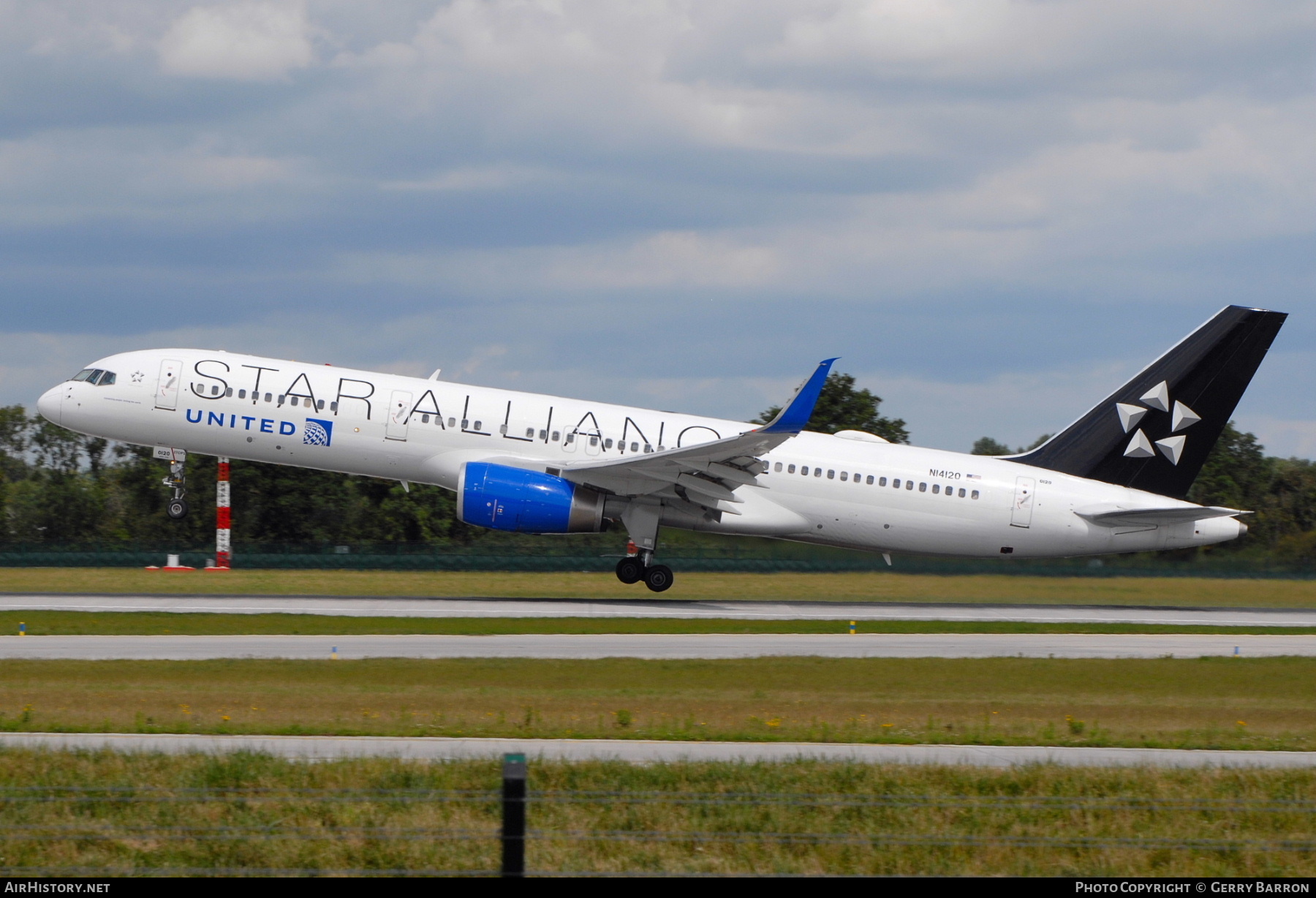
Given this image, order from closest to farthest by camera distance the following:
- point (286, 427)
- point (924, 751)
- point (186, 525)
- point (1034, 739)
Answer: point (924, 751) < point (1034, 739) < point (286, 427) < point (186, 525)

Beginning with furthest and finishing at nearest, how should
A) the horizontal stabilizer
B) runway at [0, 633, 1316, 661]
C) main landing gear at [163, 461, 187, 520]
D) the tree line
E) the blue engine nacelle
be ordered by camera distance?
1. the tree line
2. the horizontal stabilizer
3. main landing gear at [163, 461, 187, 520]
4. the blue engine nacelle
5. runway at [0, 633, 1316, 661]

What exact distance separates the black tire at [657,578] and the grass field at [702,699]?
10776mm

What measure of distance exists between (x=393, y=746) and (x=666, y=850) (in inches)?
187

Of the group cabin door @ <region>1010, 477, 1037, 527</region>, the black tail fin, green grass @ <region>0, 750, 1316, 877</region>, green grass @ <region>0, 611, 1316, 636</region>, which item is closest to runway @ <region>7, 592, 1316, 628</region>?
green grass @ <region>0, 611, 1316, 636</region>

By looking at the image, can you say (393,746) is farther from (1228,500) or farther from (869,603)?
(1228,500)

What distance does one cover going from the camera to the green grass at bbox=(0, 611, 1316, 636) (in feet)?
83.3

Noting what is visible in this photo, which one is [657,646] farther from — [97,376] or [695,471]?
[97,376]

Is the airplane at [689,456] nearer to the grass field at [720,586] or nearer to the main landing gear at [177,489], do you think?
the main landing gear at [177,489]

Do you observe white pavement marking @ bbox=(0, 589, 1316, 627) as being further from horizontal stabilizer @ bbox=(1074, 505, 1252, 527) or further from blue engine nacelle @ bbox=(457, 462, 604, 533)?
horizontal stabilizer @ bbox=(1074, 505, 1252, 527)

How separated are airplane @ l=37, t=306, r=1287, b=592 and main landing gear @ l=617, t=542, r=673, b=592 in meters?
0.04

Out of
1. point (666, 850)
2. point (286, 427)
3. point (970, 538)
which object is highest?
point (286, 427)

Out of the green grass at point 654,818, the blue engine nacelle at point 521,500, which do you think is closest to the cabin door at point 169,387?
the blue engine nacelle at point 521,500

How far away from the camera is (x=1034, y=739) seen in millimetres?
15703
